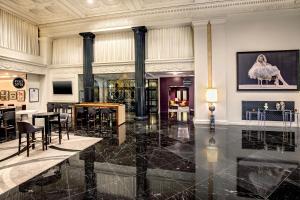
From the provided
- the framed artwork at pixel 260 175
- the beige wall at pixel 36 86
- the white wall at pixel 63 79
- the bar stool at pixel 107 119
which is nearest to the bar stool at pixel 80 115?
the bar stool at pixel 107 119

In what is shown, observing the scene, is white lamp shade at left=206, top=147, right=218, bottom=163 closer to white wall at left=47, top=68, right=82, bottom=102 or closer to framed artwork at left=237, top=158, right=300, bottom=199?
framed artwork at left=237, top=158, right=300, bottom=199

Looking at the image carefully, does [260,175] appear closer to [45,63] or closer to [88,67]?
[88,67]

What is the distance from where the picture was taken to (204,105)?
833 cm

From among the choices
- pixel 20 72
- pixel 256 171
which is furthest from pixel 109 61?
pixel 256 171

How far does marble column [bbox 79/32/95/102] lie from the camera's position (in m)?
9.97

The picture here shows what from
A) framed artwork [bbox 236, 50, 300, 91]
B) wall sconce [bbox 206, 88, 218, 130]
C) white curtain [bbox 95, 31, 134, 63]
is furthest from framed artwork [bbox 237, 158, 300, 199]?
white curtain [bbox 95, 31, 134, 63]

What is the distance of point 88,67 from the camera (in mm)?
9992

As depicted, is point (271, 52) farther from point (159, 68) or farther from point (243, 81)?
point (159, 68)

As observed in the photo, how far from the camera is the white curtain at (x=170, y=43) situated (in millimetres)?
8875

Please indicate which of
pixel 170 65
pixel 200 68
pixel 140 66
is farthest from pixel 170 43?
pixel 200 68

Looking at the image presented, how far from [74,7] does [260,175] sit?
9086mm

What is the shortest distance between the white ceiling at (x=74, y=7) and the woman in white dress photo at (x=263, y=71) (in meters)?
3.34

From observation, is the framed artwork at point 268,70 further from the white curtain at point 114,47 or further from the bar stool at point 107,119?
the bar stool at point 107,119

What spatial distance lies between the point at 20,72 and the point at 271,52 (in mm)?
10968
